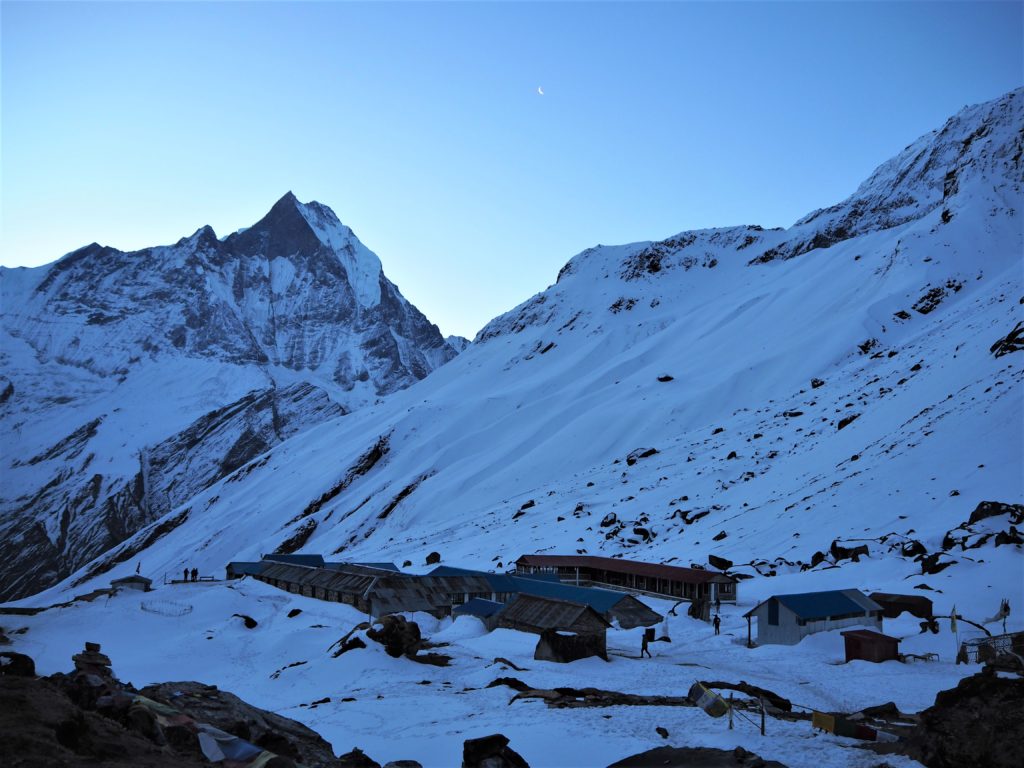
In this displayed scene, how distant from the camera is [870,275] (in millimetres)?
105312

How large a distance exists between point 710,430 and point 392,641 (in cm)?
5793

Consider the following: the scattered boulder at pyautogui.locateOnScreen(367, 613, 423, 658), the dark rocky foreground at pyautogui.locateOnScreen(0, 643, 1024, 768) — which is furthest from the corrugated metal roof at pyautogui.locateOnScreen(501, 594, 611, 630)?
the dark rocky foreground at pyautogui.locateOnScreen(0, 643, 1024, 768)

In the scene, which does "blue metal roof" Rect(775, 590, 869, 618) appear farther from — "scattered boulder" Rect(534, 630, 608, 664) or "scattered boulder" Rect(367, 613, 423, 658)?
"scattered boulder" Rect(367, 613, 423, 658)

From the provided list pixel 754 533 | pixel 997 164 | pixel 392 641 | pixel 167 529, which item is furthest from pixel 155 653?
pixel 997 164

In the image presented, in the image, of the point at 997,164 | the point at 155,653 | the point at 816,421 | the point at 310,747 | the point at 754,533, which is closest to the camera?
the point at 310,747

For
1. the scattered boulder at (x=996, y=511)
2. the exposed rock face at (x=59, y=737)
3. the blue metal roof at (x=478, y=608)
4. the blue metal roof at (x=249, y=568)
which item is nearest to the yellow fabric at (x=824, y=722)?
the exposed rock face at (x=59, y=737)

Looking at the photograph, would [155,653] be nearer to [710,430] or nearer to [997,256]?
[710,430]

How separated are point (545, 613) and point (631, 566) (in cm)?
1520

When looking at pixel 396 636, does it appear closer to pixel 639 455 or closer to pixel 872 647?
pixel 872 647

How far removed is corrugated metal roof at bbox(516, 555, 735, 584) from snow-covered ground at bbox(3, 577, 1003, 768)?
190 centimetres

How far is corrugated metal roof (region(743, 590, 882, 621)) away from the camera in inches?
1177

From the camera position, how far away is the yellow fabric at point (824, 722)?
1542 centimetres

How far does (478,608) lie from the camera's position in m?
38.1

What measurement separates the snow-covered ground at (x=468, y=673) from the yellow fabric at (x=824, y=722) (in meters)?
0.27
